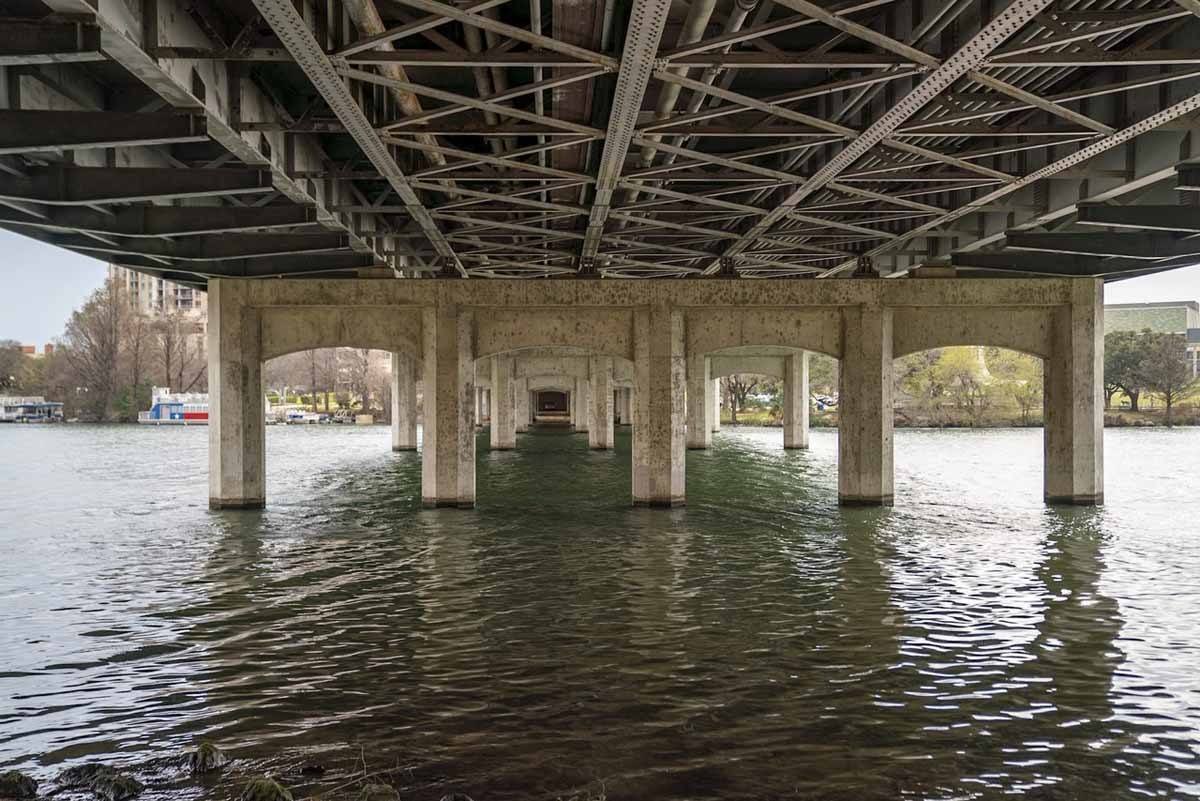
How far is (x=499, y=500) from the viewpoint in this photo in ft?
98.4

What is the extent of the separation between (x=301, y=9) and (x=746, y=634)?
9.06 m

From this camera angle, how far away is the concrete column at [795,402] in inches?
2255

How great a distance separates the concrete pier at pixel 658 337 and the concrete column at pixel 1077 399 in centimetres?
4

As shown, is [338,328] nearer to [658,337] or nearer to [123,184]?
[658,337]

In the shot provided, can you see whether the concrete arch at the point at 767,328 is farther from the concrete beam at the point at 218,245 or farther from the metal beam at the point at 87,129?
the metal beam at the point at 87,129

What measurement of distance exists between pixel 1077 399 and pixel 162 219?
22.7m

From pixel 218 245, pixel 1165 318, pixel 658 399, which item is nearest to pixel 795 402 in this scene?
pixel 658 399

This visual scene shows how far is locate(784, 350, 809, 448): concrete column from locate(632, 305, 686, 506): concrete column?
31220 millimetres

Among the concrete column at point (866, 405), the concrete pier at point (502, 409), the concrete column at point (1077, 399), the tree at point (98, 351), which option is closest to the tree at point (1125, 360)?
the concrete pier at point (502, 409)

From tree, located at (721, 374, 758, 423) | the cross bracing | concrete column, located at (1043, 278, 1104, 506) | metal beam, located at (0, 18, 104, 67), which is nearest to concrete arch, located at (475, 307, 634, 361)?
the cross bracing

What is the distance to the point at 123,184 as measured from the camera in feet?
49.6

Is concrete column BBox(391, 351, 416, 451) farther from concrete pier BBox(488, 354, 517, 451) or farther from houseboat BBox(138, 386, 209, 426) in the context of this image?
houseboat BBox(138, 386, 209, 426)

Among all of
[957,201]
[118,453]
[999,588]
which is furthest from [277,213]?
[118,453]

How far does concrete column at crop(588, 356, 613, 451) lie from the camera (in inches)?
2256
